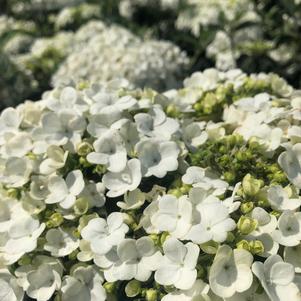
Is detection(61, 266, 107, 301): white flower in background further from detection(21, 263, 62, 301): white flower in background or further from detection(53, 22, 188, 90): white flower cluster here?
detection(53, 22, 188, 90): white flower cluster

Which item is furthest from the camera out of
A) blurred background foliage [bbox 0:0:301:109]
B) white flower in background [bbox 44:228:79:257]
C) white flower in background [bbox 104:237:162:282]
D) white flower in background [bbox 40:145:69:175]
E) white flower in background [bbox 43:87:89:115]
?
blurred background foliage [bbox 0:0:301:109]

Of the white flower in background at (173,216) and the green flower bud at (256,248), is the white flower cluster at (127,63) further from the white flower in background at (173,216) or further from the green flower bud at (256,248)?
the green flower bud at (256,248)

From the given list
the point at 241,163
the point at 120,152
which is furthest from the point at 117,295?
the point at 241,163

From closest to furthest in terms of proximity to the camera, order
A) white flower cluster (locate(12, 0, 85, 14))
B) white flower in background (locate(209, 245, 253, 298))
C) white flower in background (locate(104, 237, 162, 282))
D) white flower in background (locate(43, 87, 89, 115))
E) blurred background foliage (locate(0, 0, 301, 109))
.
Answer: white flower in background (locate(209, 245, 253, 298)), white flower in background (locate(104, 237, 162, 282)), white flower in background (locate(43, 87, 89, 115)), blurred background foliage (locate(0, 0, 301, 109)), white flower cluster (locate(12, 0, 85, 14))

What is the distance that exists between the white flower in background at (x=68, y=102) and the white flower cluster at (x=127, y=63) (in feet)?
4.53

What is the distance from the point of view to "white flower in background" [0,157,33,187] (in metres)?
1.70

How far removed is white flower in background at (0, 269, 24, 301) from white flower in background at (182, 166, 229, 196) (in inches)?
20.3

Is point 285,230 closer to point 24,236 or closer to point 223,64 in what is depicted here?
point 24,236

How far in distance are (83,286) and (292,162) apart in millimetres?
650

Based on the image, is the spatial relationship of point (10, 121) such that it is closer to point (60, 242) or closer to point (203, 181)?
point (60, 242)

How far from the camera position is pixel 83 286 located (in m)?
1.48

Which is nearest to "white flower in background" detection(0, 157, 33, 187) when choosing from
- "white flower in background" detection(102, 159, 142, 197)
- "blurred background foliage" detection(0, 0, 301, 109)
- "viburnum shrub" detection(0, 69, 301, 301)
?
"viburnum shrub" detection(0, 69, 301, 301)

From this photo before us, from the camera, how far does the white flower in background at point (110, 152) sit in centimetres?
161

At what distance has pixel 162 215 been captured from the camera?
146 centimetres
